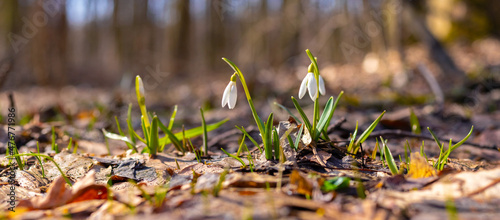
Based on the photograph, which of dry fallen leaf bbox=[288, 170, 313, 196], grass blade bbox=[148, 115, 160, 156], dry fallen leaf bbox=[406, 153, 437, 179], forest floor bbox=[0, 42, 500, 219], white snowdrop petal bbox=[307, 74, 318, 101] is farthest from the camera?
grass blade bbox=[148, 115, 160, 156]

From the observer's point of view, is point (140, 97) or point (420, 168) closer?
point (420, 168)

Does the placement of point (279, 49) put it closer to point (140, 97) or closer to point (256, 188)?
point (140, 97)

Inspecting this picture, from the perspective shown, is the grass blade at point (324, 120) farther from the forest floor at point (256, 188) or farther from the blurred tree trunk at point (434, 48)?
the blurred tree trunk at point (434, 48)

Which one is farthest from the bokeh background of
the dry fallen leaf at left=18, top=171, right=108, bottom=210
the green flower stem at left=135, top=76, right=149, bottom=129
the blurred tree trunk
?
the dry fallen leaf at left=18, top=171, right=108, bottom=210

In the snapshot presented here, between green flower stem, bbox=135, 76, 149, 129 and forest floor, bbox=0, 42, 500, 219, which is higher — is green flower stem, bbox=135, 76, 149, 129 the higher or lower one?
the higher one

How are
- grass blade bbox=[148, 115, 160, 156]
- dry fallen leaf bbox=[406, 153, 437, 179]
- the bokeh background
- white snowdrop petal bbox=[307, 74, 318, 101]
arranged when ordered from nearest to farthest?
dry fallen leaf bbox=[406, 153, 437, 179], white snowdrop petal bbox=[307, 74, 318, 101], grass blade bbox=[148, 115, 160, 156], the bokeh background

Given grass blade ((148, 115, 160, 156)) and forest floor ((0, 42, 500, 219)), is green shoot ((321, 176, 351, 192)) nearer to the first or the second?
forest floor ((0, 42, 500, 219))

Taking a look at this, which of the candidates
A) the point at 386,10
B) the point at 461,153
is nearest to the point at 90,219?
the point at 461,153

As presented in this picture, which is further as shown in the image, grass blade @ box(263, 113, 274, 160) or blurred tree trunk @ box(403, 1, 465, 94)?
blurred tree trunk @ box(403, 1, 465, 94)

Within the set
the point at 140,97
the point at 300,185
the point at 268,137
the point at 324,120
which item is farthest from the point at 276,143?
the point at 140,97
